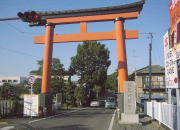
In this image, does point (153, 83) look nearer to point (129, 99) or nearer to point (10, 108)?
point (129, 99)

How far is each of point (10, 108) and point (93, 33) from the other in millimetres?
9563

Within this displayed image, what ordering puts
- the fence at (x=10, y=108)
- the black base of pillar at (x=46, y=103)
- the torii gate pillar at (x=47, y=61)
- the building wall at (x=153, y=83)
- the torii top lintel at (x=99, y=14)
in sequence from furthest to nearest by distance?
1. the building wall at (x=153, y=83)
2. the torii gate pillar at (x=47, y=61)
3. the black base of pillar at (x=46, y=103)
4. the torii top lintel at (x=99, y=14)
5. the fence at (x=10, y=108)

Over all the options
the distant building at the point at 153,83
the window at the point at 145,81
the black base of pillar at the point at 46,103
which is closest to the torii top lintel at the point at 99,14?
the black base of pillar at the point at 46,103

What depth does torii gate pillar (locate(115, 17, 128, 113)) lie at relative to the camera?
70.5 ft

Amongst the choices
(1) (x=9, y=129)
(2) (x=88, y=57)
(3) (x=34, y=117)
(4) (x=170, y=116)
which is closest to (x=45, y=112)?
(3) (x=34, y=117)

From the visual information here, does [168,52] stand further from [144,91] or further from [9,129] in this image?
[144,91]

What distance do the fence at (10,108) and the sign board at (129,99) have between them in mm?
9636

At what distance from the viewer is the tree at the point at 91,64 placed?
50969 mm

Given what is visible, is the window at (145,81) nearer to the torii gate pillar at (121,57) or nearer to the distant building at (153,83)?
the distant building at (153,83)

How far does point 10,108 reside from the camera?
69.7ft

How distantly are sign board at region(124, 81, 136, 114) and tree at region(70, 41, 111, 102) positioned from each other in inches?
1282

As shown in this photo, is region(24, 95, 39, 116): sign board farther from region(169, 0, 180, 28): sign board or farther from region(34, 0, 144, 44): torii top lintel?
region(169, 0, 180, 28): sign board

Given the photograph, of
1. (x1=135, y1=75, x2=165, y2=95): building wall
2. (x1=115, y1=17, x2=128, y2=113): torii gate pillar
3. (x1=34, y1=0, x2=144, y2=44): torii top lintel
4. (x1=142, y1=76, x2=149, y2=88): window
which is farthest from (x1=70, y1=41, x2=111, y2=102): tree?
(x1=115, y1=17, x2=128, y2=113): torii gate pillar

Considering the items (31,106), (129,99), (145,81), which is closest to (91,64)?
(145,81)
